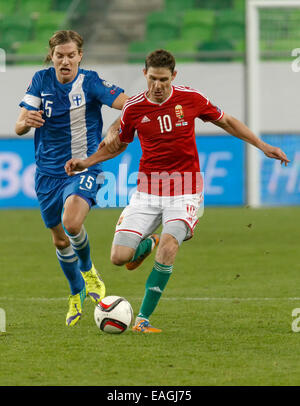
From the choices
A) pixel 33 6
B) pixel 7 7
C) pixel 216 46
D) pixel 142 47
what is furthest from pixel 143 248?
pixel 7 7

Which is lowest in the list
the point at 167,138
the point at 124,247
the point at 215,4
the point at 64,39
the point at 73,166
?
the point at 124,247

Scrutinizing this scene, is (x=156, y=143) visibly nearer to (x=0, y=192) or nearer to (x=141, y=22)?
(x=0, y=192)

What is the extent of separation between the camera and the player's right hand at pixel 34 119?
6.34 metres

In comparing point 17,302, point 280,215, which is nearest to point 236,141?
point 280,215

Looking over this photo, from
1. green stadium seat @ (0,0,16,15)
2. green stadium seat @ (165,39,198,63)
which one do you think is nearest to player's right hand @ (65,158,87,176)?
green stadium seat @ (165,39,198,63)

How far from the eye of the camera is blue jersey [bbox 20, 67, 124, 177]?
6.75 metres

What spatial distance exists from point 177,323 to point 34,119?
179 centimetres

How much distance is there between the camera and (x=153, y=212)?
6.28m

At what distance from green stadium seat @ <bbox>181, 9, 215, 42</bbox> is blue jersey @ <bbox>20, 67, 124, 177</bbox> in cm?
1366

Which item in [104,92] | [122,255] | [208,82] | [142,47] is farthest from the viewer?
[142,47]

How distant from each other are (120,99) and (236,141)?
10503 millimetres

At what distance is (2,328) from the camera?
6164 mm

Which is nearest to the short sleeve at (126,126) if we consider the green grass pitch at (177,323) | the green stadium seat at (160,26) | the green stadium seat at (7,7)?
the green grass pitch at (177,323)

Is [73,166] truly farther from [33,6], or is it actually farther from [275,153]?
[33,6]
